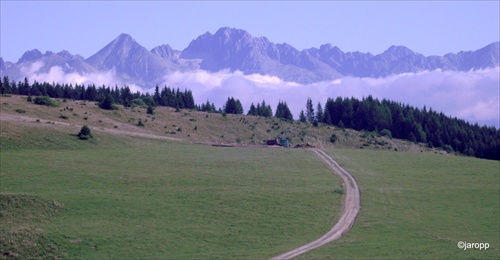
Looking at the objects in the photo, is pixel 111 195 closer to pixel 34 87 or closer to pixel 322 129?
pixel 322 129

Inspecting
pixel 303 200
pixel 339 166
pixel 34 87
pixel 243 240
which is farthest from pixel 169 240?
pixel 34 87

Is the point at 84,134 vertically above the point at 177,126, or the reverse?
the point at 177,126

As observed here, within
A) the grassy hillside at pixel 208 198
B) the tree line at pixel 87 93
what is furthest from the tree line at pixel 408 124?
the grassy hillside at pixel 208 198

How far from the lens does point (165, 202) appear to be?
53281mm

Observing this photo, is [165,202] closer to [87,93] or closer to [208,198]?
[208,198]

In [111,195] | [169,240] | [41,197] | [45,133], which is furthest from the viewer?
[45,133]

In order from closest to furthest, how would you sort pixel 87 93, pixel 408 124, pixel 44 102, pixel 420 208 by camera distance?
pixel 420 208 → pixel 44 102 → pixel 87 93 → pixel 408 124

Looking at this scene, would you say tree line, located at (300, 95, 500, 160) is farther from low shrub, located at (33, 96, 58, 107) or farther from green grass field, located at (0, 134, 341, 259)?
green grass field, located at (0, 134, 341, 259)

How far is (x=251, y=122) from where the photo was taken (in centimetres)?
13162

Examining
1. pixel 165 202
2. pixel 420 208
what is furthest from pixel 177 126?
pixel 420 208

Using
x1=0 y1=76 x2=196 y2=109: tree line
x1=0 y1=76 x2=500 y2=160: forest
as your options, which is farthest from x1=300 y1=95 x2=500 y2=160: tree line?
x1=0 y1=76 x2=196 y2=109: tree line

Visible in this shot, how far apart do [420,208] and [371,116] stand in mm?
103204

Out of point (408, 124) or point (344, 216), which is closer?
point (344, 216)

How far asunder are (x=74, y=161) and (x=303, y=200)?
27.1 metres
